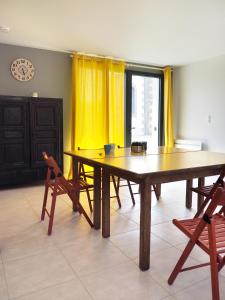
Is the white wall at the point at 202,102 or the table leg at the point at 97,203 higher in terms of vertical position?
the white wall at the point at 202,102

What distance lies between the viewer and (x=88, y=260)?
2.06 meters

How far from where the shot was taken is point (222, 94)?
189 inches

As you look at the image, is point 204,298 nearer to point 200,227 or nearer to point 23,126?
point 200,227

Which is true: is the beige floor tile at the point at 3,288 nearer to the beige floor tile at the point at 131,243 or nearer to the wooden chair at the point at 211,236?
the beige floor tile at the point at 131,243

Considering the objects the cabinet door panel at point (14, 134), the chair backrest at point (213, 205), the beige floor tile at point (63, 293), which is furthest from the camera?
the cabinet door panel at point (14, 134)

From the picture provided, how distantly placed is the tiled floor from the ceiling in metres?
2.37

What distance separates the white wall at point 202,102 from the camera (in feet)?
15.9

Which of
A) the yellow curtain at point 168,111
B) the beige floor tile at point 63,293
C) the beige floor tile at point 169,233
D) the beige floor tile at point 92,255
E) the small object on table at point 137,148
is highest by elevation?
the yellow curtain at point 168,111

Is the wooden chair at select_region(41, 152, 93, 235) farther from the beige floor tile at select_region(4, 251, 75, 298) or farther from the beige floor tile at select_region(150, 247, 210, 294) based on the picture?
the beige floor tile at select_region(150, 247, 210, 294)

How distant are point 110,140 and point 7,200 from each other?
2211 millimetres

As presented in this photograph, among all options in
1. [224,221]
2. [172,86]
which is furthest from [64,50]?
[224,221]

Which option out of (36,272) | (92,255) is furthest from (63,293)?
(92,255)

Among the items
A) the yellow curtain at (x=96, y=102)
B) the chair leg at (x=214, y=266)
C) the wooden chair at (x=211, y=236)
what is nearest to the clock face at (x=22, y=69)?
the yellow curtain at (x=96, y=102)

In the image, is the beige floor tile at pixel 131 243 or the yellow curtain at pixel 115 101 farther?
the yellow curtain at pixel 115 101
